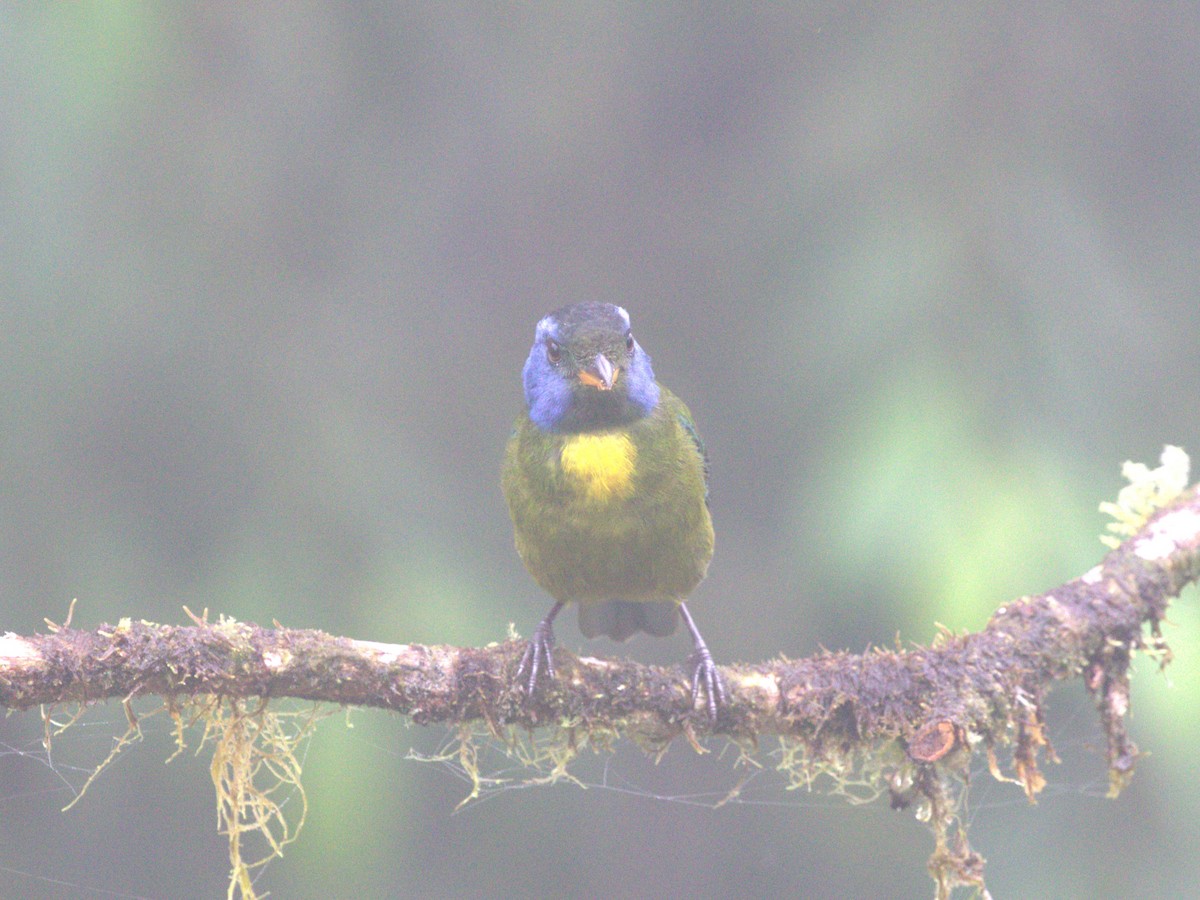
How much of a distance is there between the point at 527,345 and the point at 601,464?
138 centimetres

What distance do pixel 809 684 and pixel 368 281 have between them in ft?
6.75

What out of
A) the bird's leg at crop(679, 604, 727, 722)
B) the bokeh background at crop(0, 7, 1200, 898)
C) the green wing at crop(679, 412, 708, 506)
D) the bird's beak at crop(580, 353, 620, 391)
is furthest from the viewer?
the bokeh background at crop(0, 7, 1200, 898)

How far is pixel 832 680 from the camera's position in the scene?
2477 millimetres

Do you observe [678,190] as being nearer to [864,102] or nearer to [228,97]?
[864,102]

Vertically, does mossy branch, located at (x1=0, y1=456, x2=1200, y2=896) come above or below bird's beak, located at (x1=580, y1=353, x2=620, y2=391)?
below

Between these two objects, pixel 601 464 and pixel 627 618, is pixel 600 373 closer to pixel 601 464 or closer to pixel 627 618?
pixel 601 464

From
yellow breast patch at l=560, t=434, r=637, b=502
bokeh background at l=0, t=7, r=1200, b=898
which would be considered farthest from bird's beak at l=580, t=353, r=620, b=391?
bokeh background at l=0, t=7, r=1200, b=898

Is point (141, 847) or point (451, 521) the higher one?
point (451, 521)

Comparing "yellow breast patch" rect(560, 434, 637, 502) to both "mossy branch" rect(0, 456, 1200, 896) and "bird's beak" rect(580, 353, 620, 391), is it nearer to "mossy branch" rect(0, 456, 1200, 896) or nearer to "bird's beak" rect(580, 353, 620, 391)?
"bird's beak" rect(580, 353, 620, 391)

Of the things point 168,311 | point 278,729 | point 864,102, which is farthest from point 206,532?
point 864,102

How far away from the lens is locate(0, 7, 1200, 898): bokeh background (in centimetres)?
355

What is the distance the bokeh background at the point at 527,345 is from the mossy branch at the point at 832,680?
3.12ft

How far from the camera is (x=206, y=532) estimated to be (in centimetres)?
370

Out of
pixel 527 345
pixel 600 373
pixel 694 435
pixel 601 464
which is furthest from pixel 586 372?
pixel 527 345
